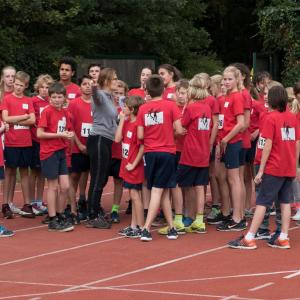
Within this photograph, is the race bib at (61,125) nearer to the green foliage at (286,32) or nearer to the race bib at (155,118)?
the race bib at (155,118)

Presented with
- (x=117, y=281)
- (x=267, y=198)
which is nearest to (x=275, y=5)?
(x=267, y=198)

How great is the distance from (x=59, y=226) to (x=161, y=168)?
1.71 meters

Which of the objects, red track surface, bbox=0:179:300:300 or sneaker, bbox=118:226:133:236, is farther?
sneaker, bbox=118:226:133:236

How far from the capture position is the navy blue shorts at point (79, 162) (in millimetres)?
12266

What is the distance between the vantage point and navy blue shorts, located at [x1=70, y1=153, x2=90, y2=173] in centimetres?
1227

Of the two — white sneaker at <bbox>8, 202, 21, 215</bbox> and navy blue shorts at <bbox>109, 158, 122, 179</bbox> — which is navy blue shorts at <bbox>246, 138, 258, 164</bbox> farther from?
white sneaker at <bbox>8, 202, 21, 215</bbox>

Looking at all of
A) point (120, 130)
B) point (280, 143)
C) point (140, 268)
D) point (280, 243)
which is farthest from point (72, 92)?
point (140, 268)

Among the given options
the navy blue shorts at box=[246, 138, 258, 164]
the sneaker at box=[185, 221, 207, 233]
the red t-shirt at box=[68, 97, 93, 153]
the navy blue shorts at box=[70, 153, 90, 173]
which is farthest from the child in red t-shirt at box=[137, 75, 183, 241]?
the navy blue shorts at box=[246, 138, 258, 164]

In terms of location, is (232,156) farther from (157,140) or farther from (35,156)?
(35,156)

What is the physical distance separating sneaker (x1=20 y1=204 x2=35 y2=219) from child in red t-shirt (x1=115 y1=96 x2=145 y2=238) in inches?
77.6

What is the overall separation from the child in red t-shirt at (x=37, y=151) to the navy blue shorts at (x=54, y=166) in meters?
1.13

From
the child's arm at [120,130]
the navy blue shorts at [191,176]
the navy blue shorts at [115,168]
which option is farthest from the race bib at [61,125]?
the navy blue shorts at [191,176]

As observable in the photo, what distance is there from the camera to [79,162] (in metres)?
12.3

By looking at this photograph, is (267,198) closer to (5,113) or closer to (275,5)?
(5,113)
